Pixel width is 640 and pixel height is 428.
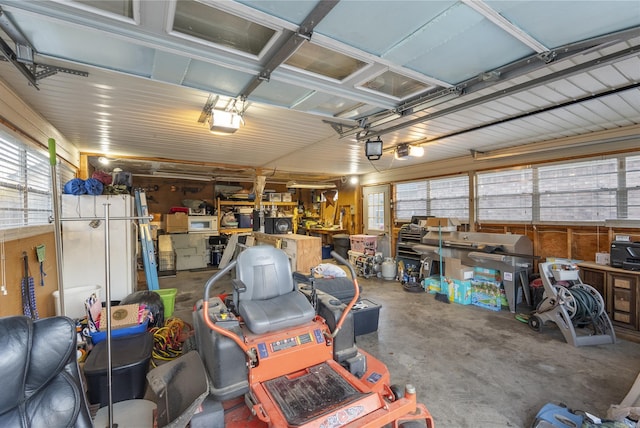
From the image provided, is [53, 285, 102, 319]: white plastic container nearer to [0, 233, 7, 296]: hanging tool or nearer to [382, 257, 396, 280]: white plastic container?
[0, 233, 7, 296]: hanging tool

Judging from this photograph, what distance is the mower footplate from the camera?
1.70 meters

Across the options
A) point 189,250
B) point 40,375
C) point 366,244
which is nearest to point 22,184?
point 40,375

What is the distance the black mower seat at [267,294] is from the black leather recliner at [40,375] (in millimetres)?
1108

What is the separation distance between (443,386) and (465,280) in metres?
2.81

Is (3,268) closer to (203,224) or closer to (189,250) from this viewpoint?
(189,250)

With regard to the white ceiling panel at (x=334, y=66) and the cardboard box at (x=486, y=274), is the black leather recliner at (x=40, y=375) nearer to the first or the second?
the white ceiling panel at (x=334, y=66)

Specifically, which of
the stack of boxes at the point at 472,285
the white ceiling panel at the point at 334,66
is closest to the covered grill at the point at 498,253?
the stack of boxes at the point at 472,285

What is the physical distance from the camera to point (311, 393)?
1.92m

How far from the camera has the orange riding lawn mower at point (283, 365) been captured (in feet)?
5.69

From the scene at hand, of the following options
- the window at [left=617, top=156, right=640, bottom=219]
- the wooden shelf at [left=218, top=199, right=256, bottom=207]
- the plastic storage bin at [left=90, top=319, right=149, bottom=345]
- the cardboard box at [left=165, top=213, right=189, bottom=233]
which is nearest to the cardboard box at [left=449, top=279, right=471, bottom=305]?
the window at [left=617, top=156, right=640, bottom=219]

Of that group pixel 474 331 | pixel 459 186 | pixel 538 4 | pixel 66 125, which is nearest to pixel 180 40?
pixel 538 4

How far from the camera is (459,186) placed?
246 inches

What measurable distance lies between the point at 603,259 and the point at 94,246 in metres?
7.15

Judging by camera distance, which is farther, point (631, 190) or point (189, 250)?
point (189, 250)
